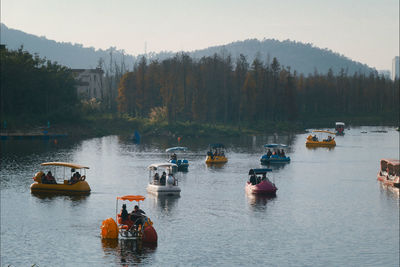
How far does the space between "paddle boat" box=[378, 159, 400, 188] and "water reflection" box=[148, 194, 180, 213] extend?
26.1m

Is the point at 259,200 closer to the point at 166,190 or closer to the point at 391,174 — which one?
the point at 166,190

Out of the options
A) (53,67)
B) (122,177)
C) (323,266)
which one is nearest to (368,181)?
(122,177)

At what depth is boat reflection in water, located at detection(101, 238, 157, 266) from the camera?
134ft

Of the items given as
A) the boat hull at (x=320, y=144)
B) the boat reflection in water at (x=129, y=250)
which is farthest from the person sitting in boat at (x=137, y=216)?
the boat hull at (x=320, y=144)

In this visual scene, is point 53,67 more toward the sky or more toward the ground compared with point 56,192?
more toward the sky

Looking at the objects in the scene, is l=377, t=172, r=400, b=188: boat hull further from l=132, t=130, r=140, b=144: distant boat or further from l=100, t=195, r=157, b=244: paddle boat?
l=132, t=130, r=140, b=144: distant boat

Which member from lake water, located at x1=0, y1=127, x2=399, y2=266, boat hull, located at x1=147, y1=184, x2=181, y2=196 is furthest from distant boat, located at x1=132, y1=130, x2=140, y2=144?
boat hull, located at x1=147, y1=184, x2=181, y2=196

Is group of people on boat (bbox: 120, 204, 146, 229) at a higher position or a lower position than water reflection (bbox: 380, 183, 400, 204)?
higher

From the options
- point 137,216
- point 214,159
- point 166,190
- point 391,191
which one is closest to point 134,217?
point 137,216

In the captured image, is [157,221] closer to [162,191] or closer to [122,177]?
[162,191]

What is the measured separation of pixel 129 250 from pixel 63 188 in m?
23.3

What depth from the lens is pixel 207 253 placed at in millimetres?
43344

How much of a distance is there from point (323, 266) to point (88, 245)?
16.6 meters

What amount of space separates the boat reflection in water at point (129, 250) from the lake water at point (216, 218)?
0.07 metres
